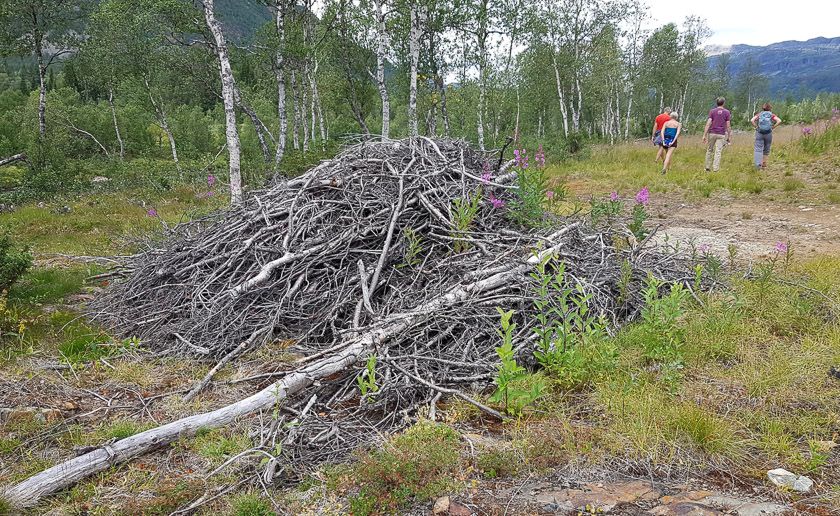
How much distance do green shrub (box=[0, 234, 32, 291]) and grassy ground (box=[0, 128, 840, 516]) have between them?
2.20ft

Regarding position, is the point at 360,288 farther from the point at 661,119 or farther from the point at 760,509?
the point at 661,119

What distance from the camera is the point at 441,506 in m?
2.39

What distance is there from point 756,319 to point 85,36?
31726mm

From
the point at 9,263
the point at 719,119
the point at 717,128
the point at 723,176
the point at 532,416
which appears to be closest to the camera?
the point at 532,416

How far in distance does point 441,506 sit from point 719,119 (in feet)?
41.3

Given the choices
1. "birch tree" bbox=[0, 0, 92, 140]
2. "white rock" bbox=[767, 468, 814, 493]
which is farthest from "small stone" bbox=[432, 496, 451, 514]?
"birch tree" bbox=[0, 0, 92, 140]

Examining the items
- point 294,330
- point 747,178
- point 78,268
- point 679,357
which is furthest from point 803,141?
point 78,268

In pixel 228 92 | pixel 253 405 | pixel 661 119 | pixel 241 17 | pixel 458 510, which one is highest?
pixel 241 17

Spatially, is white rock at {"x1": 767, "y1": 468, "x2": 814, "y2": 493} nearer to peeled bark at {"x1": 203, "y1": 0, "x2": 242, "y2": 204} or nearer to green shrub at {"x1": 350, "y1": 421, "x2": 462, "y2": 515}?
green shrub at {"x1": 350, "y1": 421, "x2": 462, "y2": 515}

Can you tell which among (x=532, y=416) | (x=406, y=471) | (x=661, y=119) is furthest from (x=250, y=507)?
(x=661, y=119)

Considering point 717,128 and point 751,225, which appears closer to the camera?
point 751,225

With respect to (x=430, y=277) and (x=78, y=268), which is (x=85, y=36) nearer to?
(x=78, y=268)

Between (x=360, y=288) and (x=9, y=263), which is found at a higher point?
(x=9, y=263)

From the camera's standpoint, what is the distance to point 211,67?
16.2m
